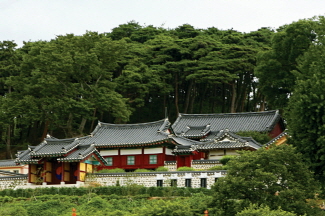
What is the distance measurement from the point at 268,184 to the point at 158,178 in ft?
50.8

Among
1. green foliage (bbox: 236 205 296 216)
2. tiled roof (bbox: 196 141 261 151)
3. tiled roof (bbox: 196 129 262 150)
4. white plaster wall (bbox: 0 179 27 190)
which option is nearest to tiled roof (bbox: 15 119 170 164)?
white plaster wall (bbox: 0 179 27 190)

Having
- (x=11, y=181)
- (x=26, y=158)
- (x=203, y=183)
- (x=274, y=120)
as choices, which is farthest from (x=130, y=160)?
(x=274, y=120)

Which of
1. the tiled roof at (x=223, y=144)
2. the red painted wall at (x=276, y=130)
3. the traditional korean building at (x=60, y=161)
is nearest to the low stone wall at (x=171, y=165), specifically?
the tiled roof at (x=223, y=144)

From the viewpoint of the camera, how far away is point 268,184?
30000mm

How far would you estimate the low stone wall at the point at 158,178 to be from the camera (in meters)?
42.8

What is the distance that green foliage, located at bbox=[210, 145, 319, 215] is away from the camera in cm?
2953

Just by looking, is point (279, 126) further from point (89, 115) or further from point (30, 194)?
point (30, 194)

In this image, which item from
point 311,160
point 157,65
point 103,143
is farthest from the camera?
point 157,65

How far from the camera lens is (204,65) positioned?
7131 cm

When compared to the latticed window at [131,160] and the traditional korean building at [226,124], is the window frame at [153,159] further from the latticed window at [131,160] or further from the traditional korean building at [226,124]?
the traditional korean building at [226,124]

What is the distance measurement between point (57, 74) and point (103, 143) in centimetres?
1391

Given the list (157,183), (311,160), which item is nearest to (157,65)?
(157,183)

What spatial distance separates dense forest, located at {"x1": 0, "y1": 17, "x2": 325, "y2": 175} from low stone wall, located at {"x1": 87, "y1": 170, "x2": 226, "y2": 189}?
16.7m

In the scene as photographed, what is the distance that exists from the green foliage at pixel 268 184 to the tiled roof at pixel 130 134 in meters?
20.8
